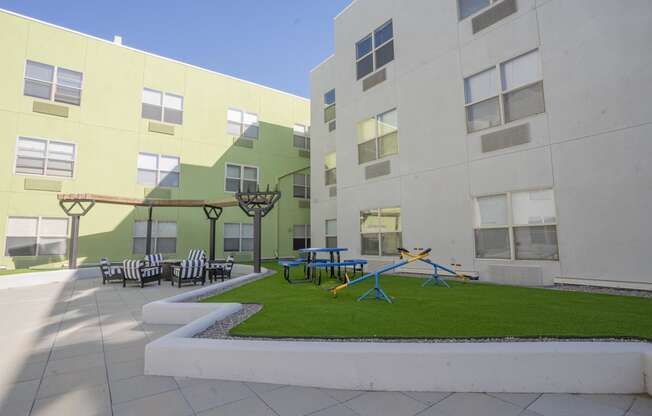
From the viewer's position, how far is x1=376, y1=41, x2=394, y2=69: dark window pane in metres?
11.9

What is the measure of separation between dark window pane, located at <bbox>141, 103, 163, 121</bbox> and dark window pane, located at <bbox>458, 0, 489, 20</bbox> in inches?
591

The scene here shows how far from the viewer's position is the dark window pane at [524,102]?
798 cm

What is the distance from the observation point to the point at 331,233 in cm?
1553

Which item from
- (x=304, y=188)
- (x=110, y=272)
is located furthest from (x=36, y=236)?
(x=304, y=188)

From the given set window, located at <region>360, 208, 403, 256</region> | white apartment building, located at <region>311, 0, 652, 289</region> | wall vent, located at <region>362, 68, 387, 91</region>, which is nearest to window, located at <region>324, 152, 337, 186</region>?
white apartment building, located at <region>311, 0, 652, 289</region>

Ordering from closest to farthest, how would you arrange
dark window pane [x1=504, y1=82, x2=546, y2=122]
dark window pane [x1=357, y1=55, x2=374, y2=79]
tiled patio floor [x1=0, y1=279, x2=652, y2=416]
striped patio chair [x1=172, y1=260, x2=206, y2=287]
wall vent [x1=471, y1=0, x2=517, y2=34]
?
tiled patio floor [x1=0, y1=279, x2=652, y2=416]
dark window pane [x1=504, y1=82, x2=546, y2=122]
wall vent [x1=471, y1=0, x2=517, y2=34]
striped patio chair [x1=172, y1=260, x2=206, y2=287]
dark window pane [x1=357, y1=55, x2=374, y2=79]

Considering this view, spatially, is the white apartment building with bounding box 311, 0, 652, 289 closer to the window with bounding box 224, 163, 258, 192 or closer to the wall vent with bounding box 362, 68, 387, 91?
the wall vent with bounding box 362, 68, 387, 91

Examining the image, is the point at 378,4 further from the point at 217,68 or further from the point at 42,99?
the point at 42,99

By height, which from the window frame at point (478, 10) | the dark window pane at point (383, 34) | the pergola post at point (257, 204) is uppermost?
the dark window pane at point (383, 34)

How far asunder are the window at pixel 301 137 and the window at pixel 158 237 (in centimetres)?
965

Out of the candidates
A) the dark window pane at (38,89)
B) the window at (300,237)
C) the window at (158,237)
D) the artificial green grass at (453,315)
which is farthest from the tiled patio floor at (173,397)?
the window at (300,237)

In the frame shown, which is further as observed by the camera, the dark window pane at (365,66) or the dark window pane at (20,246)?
the dark window pane at (20,246)

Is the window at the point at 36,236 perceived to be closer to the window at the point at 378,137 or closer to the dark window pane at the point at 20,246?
the dark window pane at the point at 20,246

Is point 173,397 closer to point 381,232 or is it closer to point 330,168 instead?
point 381,232
